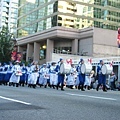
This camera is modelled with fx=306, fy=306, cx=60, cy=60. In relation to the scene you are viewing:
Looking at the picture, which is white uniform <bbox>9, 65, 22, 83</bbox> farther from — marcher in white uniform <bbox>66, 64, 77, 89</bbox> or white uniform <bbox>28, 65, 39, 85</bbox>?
marcher in white uniform <bbox>66, 64, 77, 89</bbox>

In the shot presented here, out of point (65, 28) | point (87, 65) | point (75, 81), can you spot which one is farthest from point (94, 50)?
point (87, 65)

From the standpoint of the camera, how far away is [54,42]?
64.2 m

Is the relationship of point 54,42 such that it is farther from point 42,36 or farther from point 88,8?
point 88,8

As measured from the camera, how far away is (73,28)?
6053 centimetres

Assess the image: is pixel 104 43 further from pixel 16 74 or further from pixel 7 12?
pixel 7 12

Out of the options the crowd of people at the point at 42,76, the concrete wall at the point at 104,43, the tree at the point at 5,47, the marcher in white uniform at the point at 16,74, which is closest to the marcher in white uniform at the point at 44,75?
the crowd of people at the point at 42,76

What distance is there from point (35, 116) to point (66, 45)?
5719 cm

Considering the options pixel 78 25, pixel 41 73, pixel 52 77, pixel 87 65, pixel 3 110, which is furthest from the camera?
pixel 78 25

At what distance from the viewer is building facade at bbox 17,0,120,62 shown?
58.7m

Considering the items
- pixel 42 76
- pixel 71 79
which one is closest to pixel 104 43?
pixel 42 76

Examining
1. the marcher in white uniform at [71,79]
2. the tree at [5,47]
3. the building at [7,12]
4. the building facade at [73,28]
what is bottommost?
the marcher in white uniform at [71,79]

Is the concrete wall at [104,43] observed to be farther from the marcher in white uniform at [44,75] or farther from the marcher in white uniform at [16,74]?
the marcher in white uniform at [16,74]

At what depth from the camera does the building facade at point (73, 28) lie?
58.7 m

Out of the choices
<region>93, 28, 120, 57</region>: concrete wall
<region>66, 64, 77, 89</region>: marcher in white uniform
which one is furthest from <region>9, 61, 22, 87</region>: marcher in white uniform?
<region>93, 28, 120, 57</region>: concrete wall
